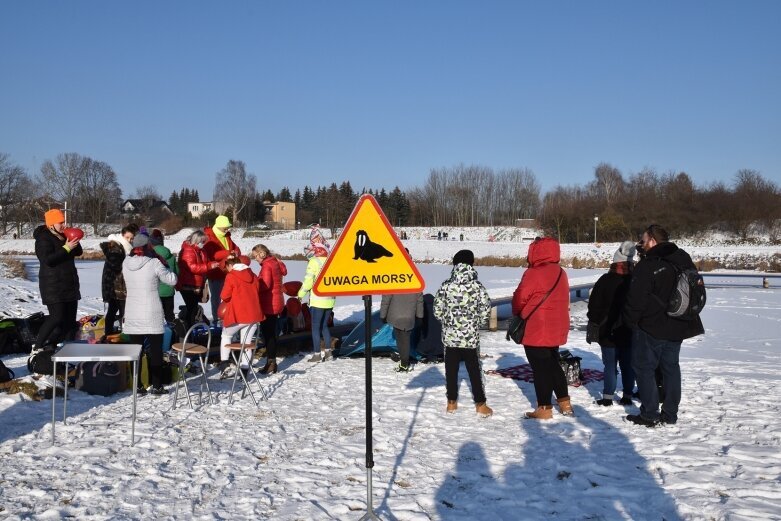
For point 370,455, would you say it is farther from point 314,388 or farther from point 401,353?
point 401,353

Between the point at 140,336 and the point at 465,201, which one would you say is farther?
the point at 465,201

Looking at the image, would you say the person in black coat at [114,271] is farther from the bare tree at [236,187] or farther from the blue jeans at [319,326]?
the bare tree at [236,187]

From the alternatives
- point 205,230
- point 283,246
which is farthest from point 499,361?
point 283,246

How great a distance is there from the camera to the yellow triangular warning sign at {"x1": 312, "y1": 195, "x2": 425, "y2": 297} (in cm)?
416

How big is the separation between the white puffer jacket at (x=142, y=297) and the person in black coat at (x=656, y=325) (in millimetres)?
4691

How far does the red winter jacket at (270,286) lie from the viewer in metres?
9.13

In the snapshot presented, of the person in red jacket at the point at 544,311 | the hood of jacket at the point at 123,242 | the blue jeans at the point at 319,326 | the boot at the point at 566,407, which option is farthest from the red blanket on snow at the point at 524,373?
the hood of jacket at the point at 123,242

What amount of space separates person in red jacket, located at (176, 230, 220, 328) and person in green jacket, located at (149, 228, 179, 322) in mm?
156

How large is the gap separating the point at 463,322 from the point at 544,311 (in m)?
0.83

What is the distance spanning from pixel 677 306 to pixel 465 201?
81.5 m

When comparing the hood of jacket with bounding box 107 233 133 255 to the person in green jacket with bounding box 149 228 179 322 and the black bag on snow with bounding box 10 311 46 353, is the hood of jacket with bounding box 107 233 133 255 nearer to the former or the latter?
the person in green jacket with bounding box 149 228 179 322

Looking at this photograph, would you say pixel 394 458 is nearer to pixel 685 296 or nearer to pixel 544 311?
pixel 544 311

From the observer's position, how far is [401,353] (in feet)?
30.0

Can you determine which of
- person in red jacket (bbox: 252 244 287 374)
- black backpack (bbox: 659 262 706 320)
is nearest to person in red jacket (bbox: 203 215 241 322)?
person in red jacket (bbox: 252 244 287 374)
